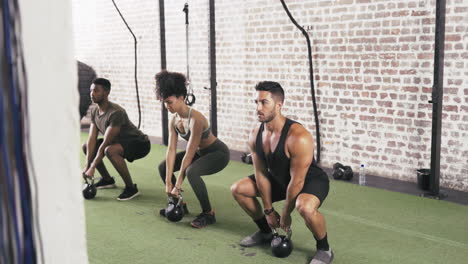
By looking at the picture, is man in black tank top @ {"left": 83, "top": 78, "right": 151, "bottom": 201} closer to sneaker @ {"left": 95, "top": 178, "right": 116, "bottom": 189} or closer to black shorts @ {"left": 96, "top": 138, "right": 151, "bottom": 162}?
black shorts @ {"left": 96, "top": 138, "right": 151, "bottom": 162}

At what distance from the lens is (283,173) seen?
10.3 feet

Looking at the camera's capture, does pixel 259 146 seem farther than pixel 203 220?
No

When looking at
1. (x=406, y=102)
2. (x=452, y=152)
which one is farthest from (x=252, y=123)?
(x=452, y=152)

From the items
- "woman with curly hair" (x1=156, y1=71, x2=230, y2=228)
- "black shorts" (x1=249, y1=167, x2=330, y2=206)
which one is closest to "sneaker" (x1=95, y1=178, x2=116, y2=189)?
"woman with curly hair" (x1=156, y1=71, x2=230, y2=228)

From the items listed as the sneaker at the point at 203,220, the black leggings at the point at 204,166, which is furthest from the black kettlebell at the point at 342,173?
the sneaker at the point at 203,220

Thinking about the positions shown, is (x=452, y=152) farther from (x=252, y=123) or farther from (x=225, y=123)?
(x=225, y=123)

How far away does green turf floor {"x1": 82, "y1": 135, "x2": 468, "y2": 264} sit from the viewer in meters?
3.29

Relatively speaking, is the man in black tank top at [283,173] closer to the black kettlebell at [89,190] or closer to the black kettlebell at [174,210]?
the black kettlebell at [174,210]

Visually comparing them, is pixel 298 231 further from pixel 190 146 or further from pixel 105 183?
pixel 105 183

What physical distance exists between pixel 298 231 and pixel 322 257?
0.67 metres

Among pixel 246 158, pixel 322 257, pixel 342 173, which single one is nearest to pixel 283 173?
pixel 322 257

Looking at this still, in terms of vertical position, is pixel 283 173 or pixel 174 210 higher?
pixel 283 173

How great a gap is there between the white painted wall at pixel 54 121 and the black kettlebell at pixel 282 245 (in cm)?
245

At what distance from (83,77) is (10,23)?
8513mm
